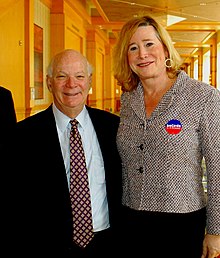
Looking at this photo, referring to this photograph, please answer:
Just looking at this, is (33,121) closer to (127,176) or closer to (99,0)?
(127,176)

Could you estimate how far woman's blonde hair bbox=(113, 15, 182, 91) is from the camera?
7.42 ft

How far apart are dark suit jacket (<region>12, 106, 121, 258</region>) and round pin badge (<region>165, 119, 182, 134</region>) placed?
1.44ft

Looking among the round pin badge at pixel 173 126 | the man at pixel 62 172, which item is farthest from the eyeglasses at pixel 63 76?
the round pin badge at pixel 173 126

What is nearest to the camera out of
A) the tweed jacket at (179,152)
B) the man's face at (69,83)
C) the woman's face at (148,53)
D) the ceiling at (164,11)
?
the tweed jacket at (179,152)

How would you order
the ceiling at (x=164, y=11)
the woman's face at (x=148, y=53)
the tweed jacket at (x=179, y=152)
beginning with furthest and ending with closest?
the ceiling at (x=164, y=11) → the woman's face at (x=148, y=53) → the tweed jacket at (x=179, y=152)

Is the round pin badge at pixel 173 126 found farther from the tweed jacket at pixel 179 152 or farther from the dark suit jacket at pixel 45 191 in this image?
the dark suit jacket at pixel 45 191

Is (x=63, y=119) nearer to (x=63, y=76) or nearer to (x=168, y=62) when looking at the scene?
(x=63, y=76)

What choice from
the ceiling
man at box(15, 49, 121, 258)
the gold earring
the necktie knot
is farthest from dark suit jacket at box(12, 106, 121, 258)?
the ceiling

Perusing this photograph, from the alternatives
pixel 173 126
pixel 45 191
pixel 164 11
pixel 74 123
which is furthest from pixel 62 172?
pixel 164 11

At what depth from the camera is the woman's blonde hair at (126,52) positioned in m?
2.26

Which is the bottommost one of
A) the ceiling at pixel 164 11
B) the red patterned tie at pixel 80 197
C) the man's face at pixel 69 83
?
the red patterned tie at pixel 80 197

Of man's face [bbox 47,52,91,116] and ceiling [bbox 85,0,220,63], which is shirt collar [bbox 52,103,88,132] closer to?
man's face [bbox 47,52,91,116]

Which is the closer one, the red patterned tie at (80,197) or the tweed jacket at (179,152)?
the tweed jacket at (179,152)

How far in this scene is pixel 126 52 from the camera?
2348 mm
